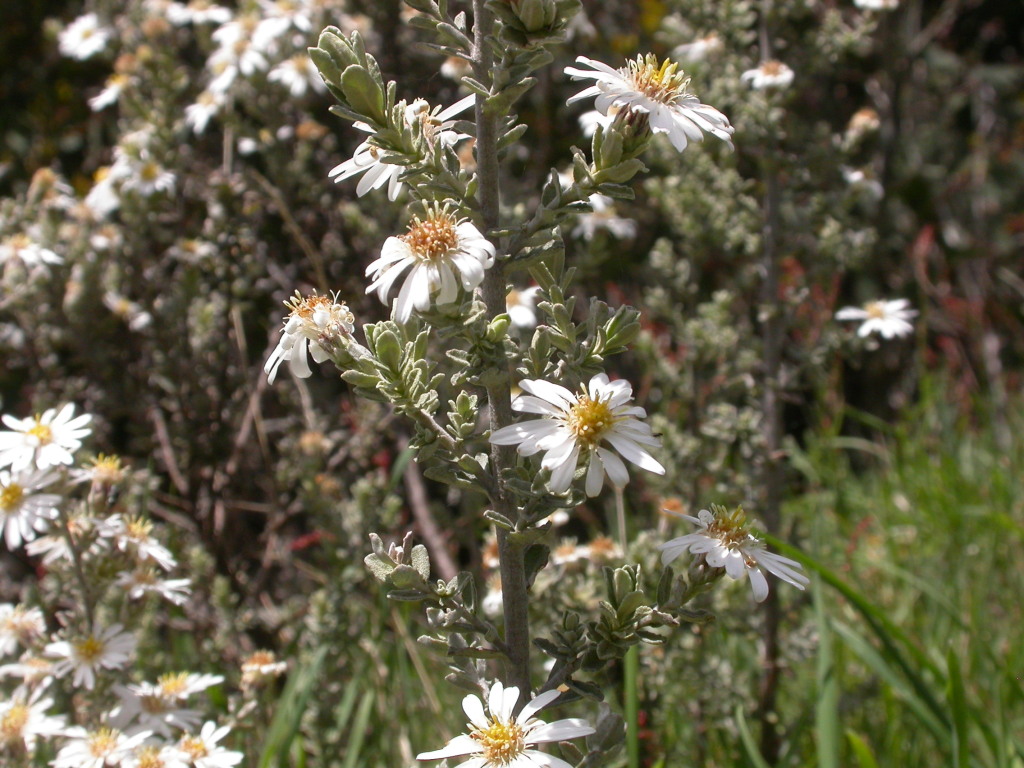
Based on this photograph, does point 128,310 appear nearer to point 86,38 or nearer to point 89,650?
point 86,38

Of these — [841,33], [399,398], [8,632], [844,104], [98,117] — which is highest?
[844,104]

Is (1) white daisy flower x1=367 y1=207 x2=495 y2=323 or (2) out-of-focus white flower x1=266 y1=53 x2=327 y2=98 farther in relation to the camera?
(2) out-of-focus white flower x1=266 y1=53 x2=327 y2=98

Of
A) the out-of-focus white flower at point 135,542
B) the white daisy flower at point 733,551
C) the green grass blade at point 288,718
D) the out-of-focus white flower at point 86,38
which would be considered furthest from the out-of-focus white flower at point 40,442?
the out-of-focus white flower at point 86,38

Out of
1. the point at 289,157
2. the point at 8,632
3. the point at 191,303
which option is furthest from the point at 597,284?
the point at 8,632

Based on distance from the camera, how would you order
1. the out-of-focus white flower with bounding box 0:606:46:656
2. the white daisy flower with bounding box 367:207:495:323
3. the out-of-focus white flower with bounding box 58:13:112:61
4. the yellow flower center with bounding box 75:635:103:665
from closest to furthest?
the white daisy flower with bounding box 367:207:495:323
the yellow flower center with bounding box 75:635:103:665
the out-of-focus white flower with bounding box 0:606:46:656
the out-of-focus white flower with bounding box 58:13:112:61

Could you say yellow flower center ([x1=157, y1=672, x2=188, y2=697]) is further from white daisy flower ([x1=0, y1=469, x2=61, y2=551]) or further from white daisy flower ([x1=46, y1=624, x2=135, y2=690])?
white daisy flower ([x1=0, y1=469, x2=61, y2=551])

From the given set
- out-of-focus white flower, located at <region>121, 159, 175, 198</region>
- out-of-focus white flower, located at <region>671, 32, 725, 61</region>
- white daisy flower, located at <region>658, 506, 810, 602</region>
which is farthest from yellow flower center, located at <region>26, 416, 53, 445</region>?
out-of-focus white flower, located at <region>671, 32, 725, 61</region>

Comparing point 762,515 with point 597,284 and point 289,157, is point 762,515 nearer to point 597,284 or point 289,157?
point 597,284
